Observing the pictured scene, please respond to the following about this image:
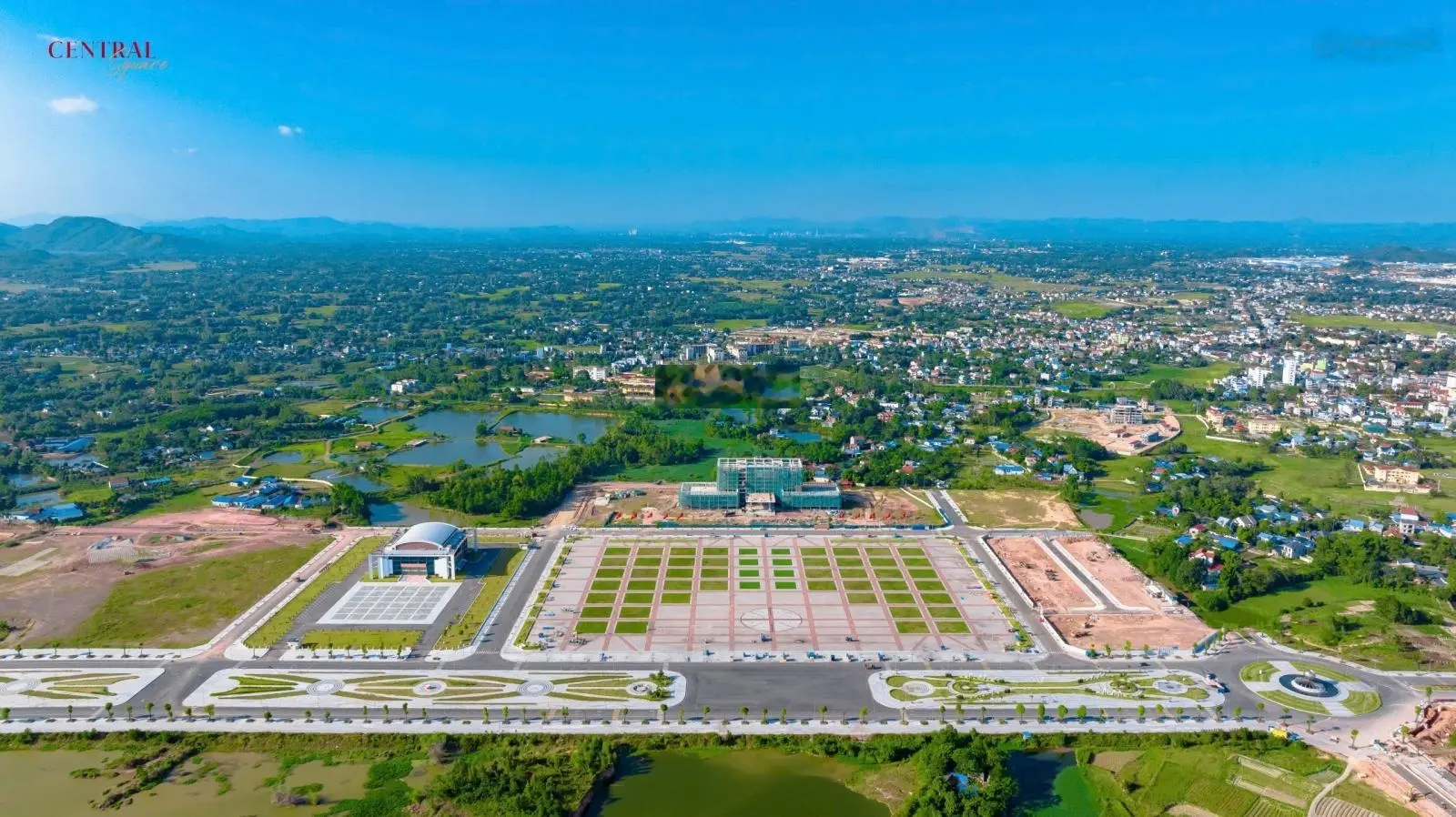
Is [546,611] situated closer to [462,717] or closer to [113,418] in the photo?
[462,717]

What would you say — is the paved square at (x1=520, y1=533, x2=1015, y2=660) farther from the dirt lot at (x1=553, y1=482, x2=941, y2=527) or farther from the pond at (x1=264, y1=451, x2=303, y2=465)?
the pond at (x1=264, y1=451, x2=303, y2=465)

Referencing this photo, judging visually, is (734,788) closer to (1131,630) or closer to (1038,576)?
(1131,630)

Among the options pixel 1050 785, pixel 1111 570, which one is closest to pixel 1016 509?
pixel 1111 570

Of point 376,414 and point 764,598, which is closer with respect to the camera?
point 764,598

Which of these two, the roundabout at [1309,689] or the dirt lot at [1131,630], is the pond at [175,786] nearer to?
the dirt lot at [1131,630]

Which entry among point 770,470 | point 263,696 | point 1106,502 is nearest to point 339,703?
point 263,696
